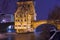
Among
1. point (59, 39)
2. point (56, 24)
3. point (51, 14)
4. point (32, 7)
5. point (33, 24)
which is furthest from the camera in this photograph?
point (32, 7)

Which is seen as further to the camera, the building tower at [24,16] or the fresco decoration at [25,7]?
the fresco decoration at [25,7]

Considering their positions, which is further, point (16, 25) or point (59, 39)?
point (16, 25)

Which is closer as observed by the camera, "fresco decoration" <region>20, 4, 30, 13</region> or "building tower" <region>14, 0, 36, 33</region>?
"building tower" <region>14, 0, 36, 33</region>

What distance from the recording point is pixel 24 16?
34.9 feet

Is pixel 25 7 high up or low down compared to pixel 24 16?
up

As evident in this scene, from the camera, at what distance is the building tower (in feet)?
32.0

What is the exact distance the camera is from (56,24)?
341 inches

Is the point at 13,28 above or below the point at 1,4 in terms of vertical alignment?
below

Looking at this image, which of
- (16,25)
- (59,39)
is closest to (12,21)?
(16,25)

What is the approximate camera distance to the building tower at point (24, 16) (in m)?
9.75

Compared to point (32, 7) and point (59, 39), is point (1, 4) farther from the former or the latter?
point (59, 39)

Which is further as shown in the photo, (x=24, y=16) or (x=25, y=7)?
(x=25, y=7)

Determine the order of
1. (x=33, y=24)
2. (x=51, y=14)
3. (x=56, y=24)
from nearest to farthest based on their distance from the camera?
(x=56, y=24) < (x=33, y=24) < (x=51, y=14)

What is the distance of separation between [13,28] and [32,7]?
5.52 ft
